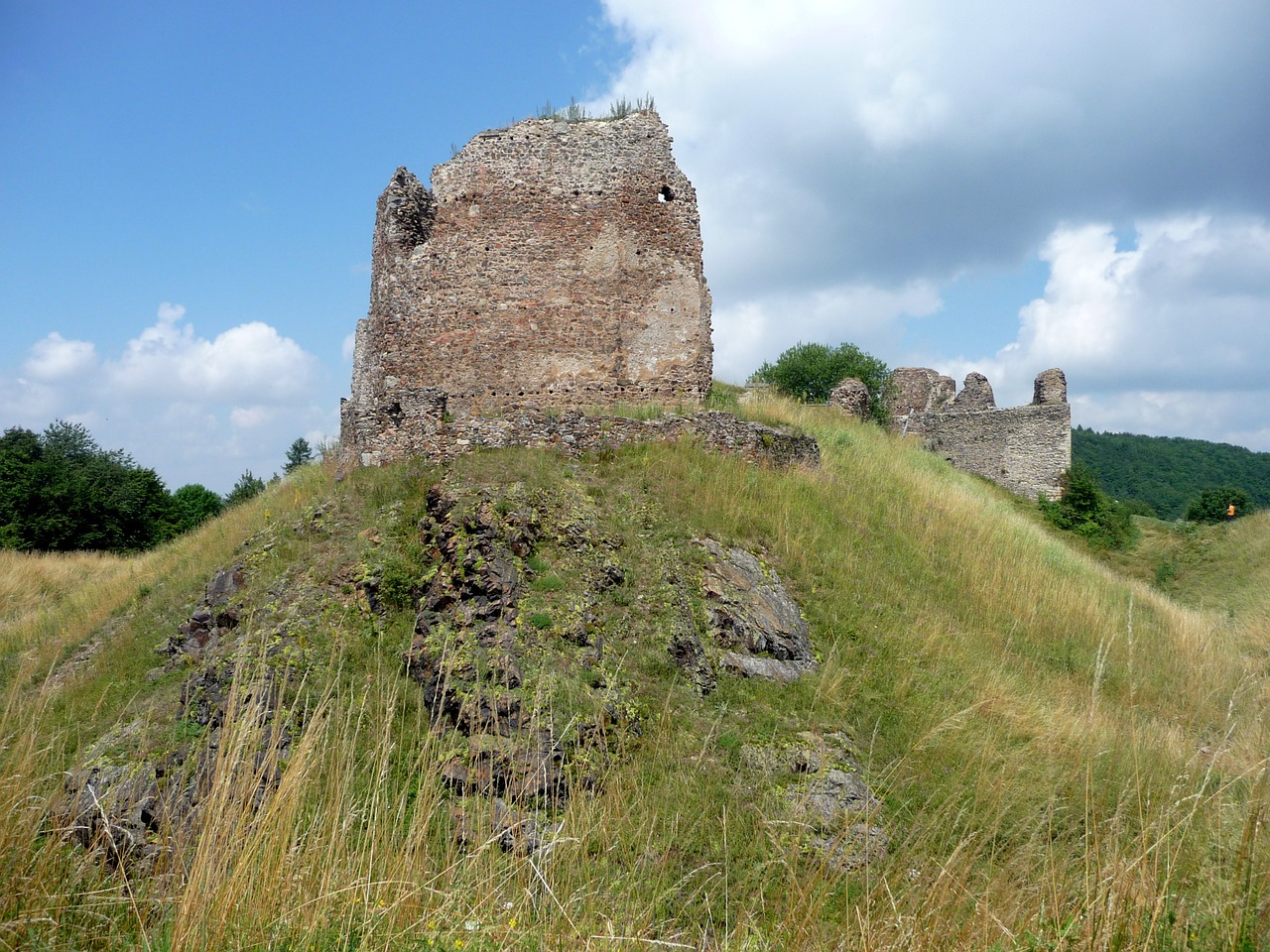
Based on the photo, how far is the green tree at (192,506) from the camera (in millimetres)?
38188

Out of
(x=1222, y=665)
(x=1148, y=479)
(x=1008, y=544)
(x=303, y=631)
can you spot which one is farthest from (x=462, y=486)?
(x=1148, y=479)

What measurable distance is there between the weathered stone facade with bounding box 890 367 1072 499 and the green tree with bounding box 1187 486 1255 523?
381 inches

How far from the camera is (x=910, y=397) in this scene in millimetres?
34156

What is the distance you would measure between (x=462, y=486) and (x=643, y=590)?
2.57 metres

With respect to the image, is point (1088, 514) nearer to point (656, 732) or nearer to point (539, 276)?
point (539, 276)

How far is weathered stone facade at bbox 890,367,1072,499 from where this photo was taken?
28.5 meters

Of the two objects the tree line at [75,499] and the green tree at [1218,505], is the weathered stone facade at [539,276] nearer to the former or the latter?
the tree line at [75,499]

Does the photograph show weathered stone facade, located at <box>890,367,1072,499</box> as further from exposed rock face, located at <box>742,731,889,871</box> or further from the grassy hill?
exposed rock face, located at <box>742,731,889,871</box>

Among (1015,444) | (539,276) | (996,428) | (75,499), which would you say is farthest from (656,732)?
(75,499)

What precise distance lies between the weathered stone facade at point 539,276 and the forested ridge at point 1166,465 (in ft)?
219

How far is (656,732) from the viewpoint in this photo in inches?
253

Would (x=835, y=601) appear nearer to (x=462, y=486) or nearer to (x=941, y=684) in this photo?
(x=941, y=684)

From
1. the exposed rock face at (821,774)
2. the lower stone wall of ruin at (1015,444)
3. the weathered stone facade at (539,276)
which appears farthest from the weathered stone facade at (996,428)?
the exposed rock face at (821,774)

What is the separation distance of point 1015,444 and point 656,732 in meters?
27.3
